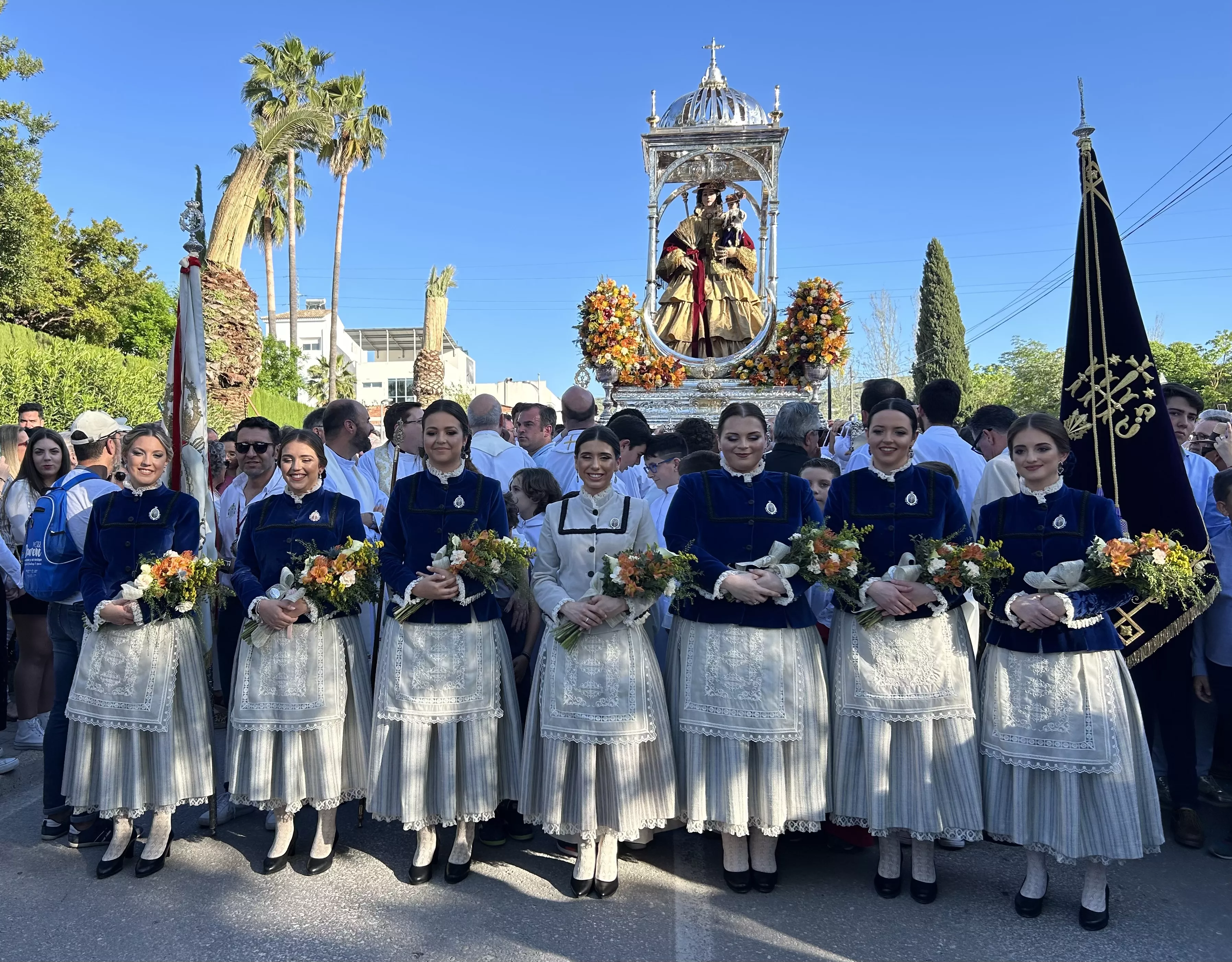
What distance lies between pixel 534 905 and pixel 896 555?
226 cm

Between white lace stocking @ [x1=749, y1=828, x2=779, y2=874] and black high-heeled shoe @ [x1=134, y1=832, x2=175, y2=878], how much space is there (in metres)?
2.86

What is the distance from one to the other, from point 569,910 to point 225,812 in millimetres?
2250

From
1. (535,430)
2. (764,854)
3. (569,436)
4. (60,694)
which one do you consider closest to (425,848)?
(764,854)

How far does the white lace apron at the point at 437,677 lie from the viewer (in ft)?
13.5

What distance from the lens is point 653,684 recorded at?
4.08 m

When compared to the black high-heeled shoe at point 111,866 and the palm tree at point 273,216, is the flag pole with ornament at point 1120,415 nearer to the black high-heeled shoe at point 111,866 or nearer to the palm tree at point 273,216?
the black high-heeled shoe at point 111,866

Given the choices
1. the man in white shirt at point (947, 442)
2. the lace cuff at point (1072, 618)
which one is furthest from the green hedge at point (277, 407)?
the lace cuff at point (1072, 618)

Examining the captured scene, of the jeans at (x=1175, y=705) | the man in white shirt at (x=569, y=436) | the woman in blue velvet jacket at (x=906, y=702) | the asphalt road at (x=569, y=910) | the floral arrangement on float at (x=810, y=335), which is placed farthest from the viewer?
the floral arrangement on float at (x=810, y=335)

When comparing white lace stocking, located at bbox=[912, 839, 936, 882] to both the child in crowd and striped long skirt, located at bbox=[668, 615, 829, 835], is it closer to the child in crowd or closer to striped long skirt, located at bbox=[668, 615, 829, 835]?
striped long skirt, located at bbox=[668, 615, 829, 835]

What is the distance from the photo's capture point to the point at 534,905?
153 inches

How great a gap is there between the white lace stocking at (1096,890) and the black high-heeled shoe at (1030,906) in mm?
161

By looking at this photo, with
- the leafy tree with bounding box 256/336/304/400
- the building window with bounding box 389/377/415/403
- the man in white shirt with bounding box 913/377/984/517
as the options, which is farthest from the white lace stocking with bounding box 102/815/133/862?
the building window with bounding box 389/377/415/403

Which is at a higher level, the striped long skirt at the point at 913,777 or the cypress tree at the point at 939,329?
the cypress tree at the point at 939,329

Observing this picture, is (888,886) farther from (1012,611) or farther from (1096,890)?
(1012,611)
